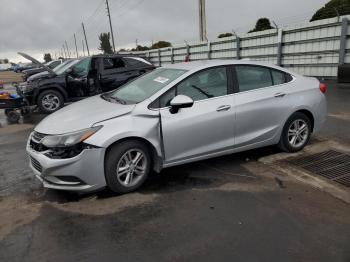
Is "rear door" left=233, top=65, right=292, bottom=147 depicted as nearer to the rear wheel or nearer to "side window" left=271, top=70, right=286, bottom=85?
"side window" left=271, top=70, right=286, bottom=85

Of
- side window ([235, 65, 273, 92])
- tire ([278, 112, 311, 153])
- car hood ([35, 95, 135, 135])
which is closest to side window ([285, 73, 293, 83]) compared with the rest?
side window ([235, 65, 273, 92])

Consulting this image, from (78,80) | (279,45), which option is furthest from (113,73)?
(279,45)

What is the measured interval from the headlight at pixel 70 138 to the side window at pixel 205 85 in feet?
4.11

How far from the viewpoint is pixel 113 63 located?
386 inches

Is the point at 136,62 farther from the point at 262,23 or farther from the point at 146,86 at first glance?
the point at 262,23

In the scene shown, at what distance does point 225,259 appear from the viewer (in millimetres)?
2604

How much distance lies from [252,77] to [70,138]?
2.69 metres

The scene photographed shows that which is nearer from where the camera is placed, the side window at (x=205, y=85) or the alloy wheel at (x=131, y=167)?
the alloy wheel at (x=131, y=167)

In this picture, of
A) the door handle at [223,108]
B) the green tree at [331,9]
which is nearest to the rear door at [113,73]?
the door handle at [223,108]

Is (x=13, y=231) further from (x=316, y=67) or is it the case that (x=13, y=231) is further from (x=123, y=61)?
(x=316, y=67)

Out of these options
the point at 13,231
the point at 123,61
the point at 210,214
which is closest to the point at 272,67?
the point at 210,214

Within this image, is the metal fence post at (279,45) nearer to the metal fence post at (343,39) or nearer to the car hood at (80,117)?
the metal fence post at (343,39)

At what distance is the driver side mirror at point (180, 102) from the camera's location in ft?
12.5

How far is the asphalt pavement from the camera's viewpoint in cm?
272
